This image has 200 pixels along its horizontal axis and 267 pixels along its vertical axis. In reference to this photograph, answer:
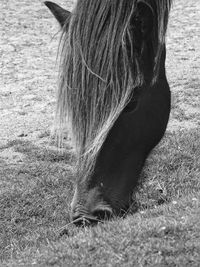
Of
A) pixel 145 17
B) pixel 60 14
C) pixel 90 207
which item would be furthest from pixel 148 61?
pixel 90 207

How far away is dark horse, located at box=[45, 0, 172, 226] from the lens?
321cm

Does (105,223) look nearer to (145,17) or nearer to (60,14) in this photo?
(145,17)

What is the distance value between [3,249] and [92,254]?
3.72ft

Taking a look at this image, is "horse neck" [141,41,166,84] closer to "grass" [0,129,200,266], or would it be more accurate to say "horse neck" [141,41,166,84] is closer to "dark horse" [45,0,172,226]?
"dark horse" [45,0,172,226]

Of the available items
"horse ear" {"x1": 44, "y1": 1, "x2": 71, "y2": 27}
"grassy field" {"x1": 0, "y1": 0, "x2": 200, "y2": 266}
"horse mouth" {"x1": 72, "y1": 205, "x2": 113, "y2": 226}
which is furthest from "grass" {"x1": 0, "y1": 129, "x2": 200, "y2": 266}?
"horse ear" {"x1": 44, "y1": 1, "x2": 71, "y2": 27}

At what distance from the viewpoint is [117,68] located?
3.24 meters

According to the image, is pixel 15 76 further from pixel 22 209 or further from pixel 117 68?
pixel 117 68

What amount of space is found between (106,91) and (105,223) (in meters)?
0.67

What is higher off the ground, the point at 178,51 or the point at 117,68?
the point at 117,68

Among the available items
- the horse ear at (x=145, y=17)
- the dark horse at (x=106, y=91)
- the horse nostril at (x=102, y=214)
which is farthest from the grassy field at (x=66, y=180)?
the horse ear at (x=145, y=17)

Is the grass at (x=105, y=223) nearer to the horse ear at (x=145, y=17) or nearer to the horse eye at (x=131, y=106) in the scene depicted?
the horse eye at (x=131, y=106)

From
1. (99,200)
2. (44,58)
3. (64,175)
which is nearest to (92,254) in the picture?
(99,200)

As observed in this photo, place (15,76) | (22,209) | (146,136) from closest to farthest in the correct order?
1. (146,136)
2. (22,209)
3. (15,76)

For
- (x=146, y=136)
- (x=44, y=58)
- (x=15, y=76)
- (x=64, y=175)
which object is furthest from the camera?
(x=44, y=58)
